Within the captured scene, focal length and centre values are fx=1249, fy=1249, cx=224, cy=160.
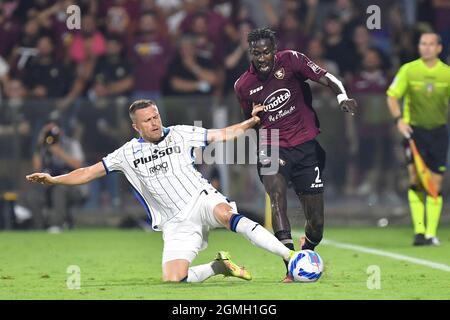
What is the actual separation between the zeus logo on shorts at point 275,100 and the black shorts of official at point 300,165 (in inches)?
14.9

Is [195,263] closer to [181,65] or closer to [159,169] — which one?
[159,169]

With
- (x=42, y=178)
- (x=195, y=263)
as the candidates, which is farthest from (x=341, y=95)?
(x=195, y=263)

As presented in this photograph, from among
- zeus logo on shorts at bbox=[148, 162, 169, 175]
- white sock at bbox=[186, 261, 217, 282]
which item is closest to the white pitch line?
white sock at bbox=[186, 261, 217, 282]

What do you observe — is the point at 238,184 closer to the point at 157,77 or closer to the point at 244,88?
the point at 157,77

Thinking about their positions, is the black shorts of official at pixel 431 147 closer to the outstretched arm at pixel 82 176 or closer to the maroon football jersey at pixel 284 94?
the maroon football jersey at pixel 284 94

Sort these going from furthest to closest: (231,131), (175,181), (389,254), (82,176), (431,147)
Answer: (431,147), (389,254), (175,181), (82,176), (231,131)

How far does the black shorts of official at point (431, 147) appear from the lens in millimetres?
15102

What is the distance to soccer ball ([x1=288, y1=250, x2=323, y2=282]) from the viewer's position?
33.2ft

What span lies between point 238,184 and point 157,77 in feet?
7.56

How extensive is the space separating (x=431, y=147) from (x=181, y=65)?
5.43 meters

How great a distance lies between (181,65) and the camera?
1931cm

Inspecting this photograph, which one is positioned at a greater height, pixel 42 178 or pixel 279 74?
pixel 279 74

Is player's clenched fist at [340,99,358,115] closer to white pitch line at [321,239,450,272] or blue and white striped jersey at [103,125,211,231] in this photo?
blue and white striped jersey at [103,125,211,231]

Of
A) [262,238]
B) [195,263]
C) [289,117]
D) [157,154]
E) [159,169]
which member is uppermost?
[289,117]
